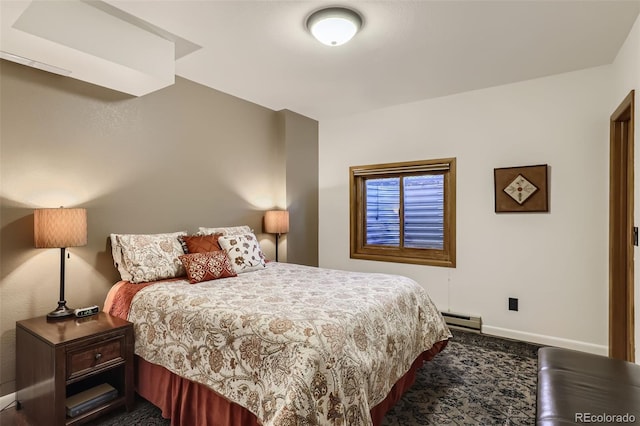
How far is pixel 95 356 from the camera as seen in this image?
1935mm

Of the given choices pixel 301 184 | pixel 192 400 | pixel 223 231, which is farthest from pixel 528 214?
pixel 192 400

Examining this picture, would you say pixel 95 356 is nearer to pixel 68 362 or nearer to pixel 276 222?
pixel 68 362

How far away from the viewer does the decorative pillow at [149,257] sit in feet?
8.06

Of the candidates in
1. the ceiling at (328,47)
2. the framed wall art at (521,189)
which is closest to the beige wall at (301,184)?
the ceiling at (328,47)

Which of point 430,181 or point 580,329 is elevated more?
point 430,181

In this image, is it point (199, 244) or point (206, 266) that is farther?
point (199, 244)

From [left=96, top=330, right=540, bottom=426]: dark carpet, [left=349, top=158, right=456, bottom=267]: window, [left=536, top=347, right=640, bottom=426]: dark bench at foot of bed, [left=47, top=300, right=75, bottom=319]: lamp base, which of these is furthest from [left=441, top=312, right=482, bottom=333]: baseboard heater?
[left=47, top=300, right=75, bottom=319]: lamp base

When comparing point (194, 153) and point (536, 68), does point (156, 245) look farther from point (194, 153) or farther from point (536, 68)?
point (536, 68)

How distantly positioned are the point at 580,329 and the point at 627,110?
1.90 meters

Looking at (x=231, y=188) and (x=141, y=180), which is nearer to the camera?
(x=141, y=180)

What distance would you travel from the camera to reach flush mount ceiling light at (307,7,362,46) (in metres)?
2.12

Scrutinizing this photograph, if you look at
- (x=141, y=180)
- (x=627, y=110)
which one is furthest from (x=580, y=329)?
(x=141, y=180)

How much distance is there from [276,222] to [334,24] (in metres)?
2.30

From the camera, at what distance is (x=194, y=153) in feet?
11.0
